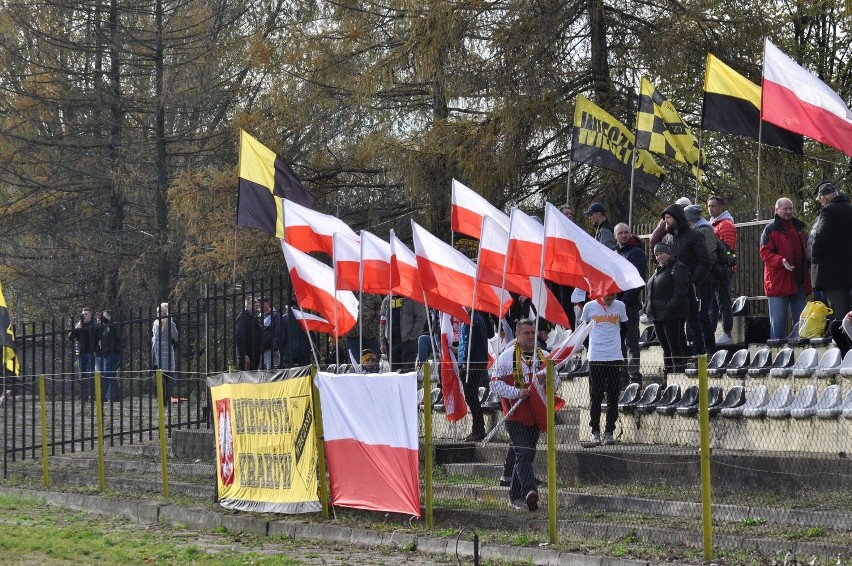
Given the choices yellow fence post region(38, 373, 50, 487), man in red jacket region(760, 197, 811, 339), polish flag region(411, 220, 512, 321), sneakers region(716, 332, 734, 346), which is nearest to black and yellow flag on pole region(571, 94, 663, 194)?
sneakers region(716, 332, 734, 346)

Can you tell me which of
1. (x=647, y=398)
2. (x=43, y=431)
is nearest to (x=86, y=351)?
(x=43, y=431)

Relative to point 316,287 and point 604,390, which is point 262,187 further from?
point 604,390

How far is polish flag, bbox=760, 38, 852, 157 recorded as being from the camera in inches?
575

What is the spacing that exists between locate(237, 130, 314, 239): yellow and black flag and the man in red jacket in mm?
6299

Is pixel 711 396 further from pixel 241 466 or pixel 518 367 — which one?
pixel 241 466

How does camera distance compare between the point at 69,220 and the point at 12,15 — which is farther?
the point at 69,220

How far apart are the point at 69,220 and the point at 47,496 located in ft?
73.4

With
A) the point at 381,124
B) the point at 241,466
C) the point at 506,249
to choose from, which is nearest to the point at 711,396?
the point at 506,249

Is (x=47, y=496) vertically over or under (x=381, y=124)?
under

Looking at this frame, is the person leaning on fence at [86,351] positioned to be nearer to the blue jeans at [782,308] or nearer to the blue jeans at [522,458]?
the blue jeans at [522,458]

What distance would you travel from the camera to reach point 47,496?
17203 millimetres

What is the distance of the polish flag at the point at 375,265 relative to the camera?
15.9 meters

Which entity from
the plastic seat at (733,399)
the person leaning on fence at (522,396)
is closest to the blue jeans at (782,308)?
the plastic seat at (733,399)

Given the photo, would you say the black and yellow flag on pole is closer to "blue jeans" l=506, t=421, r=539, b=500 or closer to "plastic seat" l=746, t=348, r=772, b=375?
"plastic seat" l=746, t=348, r=772, b=375
